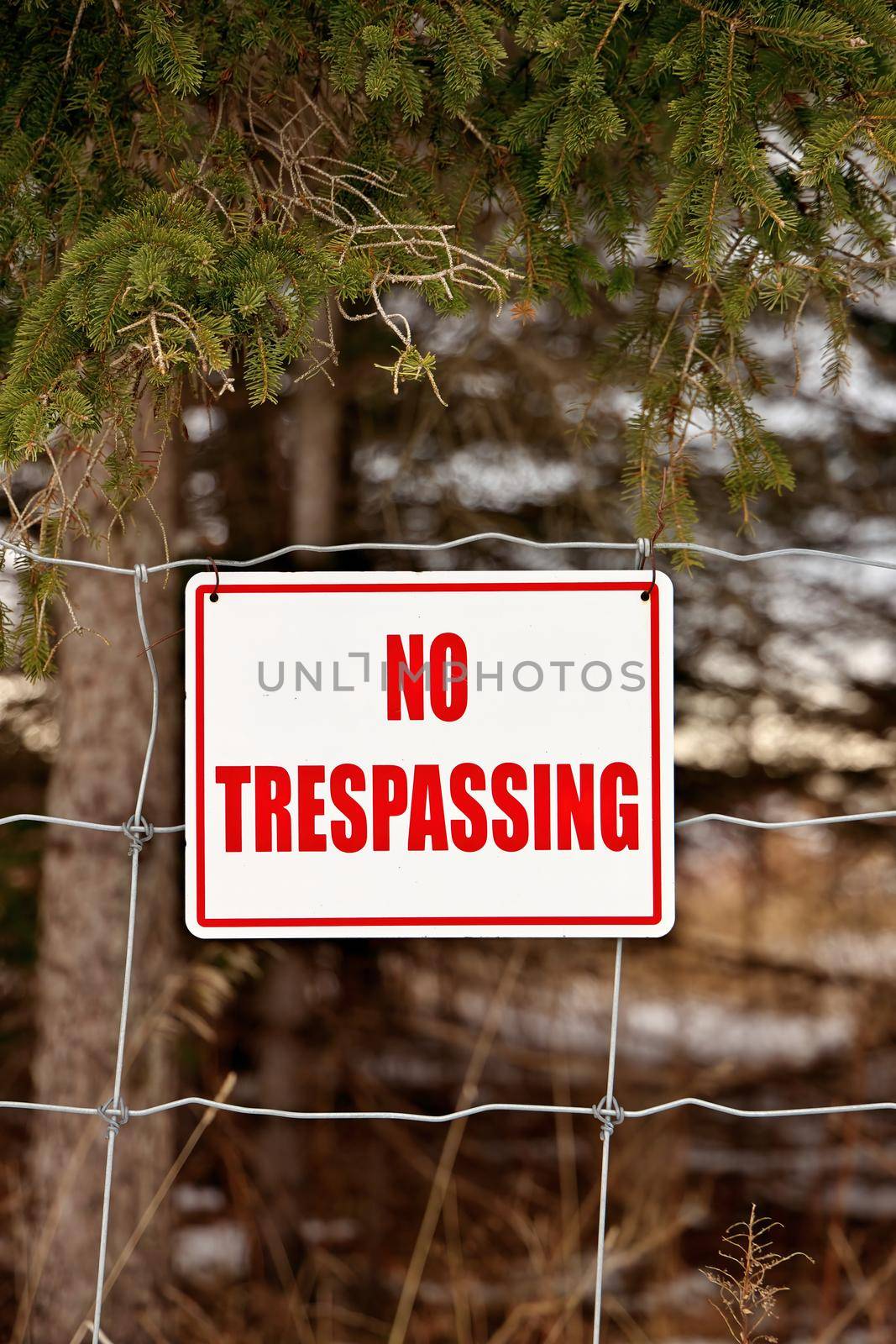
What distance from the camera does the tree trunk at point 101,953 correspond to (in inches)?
112

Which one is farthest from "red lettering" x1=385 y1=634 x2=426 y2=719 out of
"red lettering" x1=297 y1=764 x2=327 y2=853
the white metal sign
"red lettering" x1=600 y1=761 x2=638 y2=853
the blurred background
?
→ the blurred background

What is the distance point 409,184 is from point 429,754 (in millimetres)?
938

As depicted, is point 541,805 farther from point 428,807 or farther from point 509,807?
point 428,807

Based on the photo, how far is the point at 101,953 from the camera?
301 cm

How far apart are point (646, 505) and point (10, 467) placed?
1.00 metres

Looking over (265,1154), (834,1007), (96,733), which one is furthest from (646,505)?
(834,1007)

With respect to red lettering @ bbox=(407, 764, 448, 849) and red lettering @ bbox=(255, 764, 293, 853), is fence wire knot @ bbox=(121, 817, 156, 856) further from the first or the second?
red lettering @ bbox=(407, 764, 448, 849)

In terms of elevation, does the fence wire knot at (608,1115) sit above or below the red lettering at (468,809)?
below

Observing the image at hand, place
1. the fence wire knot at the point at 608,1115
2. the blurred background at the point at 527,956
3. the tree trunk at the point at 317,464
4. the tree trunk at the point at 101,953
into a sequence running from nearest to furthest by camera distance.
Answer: the fence wire knot at the point at 608,1115, the tree trunk at the point at 101,953, the blurred background at the point at 527,956, the tree trunk at the point at 317,464

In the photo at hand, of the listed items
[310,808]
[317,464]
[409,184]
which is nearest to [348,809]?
[310,808]

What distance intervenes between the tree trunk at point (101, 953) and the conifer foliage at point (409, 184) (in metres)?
1.36

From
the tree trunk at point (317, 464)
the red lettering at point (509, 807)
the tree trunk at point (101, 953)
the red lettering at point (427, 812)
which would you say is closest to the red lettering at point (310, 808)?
the red lettering at point (427, 812)

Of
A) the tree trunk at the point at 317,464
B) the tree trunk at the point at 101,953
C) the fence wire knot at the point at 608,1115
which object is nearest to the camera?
the fence wire knot at the point at 608,1115

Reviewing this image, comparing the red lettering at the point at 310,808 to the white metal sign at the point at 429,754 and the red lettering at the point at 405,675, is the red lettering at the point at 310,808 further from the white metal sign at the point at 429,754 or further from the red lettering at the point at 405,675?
the red lettering at the point at 405,675
